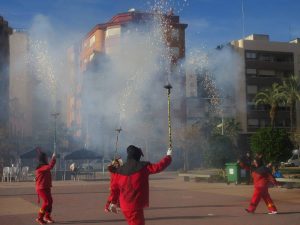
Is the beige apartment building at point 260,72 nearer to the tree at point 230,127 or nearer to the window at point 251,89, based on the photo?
the window at point 251,89

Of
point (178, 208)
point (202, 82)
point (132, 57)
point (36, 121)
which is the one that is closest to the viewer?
point (178, 208)

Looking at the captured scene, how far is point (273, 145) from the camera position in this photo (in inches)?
1310

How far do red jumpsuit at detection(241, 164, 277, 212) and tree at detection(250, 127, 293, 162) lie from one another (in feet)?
62.9

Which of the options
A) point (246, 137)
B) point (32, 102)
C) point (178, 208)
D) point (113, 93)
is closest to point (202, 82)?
point (113, 93)

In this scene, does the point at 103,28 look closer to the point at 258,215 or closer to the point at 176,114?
the point at 176,114

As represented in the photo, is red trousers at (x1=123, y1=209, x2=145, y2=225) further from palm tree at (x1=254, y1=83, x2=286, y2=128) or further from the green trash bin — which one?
palm tree at (x1=254, y1=83, x2=286, y2=128)

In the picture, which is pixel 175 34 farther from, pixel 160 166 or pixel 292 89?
pixel 160 166

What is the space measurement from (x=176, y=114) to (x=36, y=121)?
3022cm

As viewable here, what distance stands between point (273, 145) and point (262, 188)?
20.3m

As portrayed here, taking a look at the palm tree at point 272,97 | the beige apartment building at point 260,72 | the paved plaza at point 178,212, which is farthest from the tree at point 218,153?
the beige apartment building at point 260,72

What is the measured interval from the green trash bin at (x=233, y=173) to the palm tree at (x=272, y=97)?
45455 mm

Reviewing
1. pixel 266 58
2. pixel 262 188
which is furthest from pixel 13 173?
pixel 266 58

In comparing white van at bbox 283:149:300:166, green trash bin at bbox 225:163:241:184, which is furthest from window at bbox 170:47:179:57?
white van at bbox 283:149:300:166

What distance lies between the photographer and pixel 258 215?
13250mm
